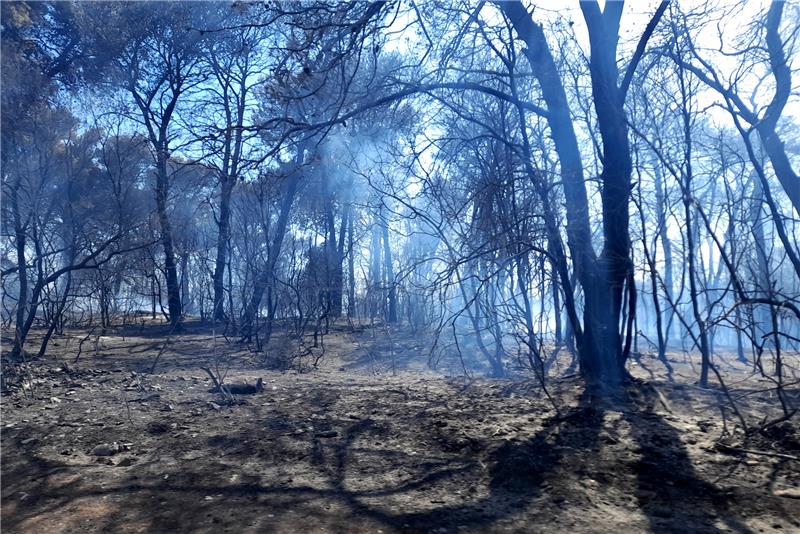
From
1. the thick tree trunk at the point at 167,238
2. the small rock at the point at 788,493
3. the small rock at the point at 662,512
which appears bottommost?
the small rock at the point at 662,512

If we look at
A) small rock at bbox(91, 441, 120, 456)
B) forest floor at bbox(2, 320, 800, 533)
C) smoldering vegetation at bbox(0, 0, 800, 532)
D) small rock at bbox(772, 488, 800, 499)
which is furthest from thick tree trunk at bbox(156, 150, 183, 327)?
small rock at bbox(772, 488, 800, 499)

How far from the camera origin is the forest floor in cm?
383

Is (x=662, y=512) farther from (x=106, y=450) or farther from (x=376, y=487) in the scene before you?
(x=106, y=450)

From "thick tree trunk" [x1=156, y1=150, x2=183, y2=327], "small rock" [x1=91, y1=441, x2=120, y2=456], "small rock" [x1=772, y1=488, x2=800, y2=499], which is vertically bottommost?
"small rock" [x1=772, y1=488, x2=800, y2=499]

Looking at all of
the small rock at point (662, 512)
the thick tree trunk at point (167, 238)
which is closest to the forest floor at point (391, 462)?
the small rock at point (662, 512)

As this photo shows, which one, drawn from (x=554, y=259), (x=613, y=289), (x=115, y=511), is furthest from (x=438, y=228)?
(x=115, y=511)

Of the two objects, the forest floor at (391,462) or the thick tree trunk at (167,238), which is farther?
the thick tree trunk at (167,238)

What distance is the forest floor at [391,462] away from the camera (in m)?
3.83

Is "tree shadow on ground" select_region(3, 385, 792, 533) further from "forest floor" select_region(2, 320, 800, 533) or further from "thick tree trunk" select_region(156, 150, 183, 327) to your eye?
"thick tree trunk" select_region(156, 150, 183, 327)

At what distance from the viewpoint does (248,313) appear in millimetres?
11766

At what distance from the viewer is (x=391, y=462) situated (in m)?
4.70

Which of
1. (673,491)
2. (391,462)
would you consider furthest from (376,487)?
(673,491)

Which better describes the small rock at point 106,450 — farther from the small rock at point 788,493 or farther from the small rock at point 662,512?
the small rock at point 788,493

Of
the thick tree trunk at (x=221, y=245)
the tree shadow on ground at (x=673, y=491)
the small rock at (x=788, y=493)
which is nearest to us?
the tree shadow on ground at (x=673, y=491)
